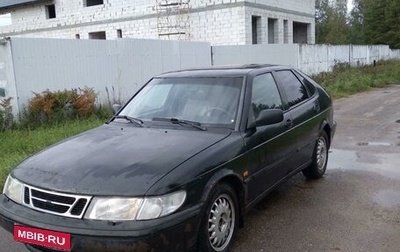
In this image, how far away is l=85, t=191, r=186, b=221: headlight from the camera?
2.73 metres

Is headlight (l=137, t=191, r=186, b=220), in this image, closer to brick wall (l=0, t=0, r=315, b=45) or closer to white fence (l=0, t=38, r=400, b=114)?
white fence (l=0, t=38, r=400, b=114)

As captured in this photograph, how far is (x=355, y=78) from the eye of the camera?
1934cm

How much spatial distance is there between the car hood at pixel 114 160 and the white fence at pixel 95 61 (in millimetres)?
5924

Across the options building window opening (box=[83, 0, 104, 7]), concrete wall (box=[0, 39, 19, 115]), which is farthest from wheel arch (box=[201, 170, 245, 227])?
building window opening (box=[83, 0, 104, 7])

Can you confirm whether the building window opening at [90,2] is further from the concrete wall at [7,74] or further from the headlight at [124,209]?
the headlight at [124,209]

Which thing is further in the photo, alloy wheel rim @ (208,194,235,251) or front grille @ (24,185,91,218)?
alloy wheel rim @ (208,194,235,251)

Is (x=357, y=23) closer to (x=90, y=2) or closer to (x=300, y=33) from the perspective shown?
(x=300, y=33)

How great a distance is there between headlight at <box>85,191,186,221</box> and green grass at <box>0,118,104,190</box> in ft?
11.1

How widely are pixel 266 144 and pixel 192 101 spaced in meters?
0.84

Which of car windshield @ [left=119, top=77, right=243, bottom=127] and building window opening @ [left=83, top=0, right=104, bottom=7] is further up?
building window opening @ [left=83, top=0, right=104, bottom=7]

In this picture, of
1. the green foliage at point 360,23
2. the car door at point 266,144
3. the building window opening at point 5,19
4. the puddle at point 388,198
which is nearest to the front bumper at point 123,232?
the car door at point 266,144

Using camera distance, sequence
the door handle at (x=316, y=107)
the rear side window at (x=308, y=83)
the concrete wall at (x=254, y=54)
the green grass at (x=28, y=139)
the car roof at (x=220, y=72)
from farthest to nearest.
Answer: the concrete wall at (x=254, y=54)
the green grass at (x=28, y=139)
the rear side window at (x=308, y=83)
the door handle at (x=316, y=107)
the car roof at (x=220, y=72)

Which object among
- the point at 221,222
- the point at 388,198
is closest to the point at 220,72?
the point at 221,222

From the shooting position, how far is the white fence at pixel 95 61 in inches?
351
